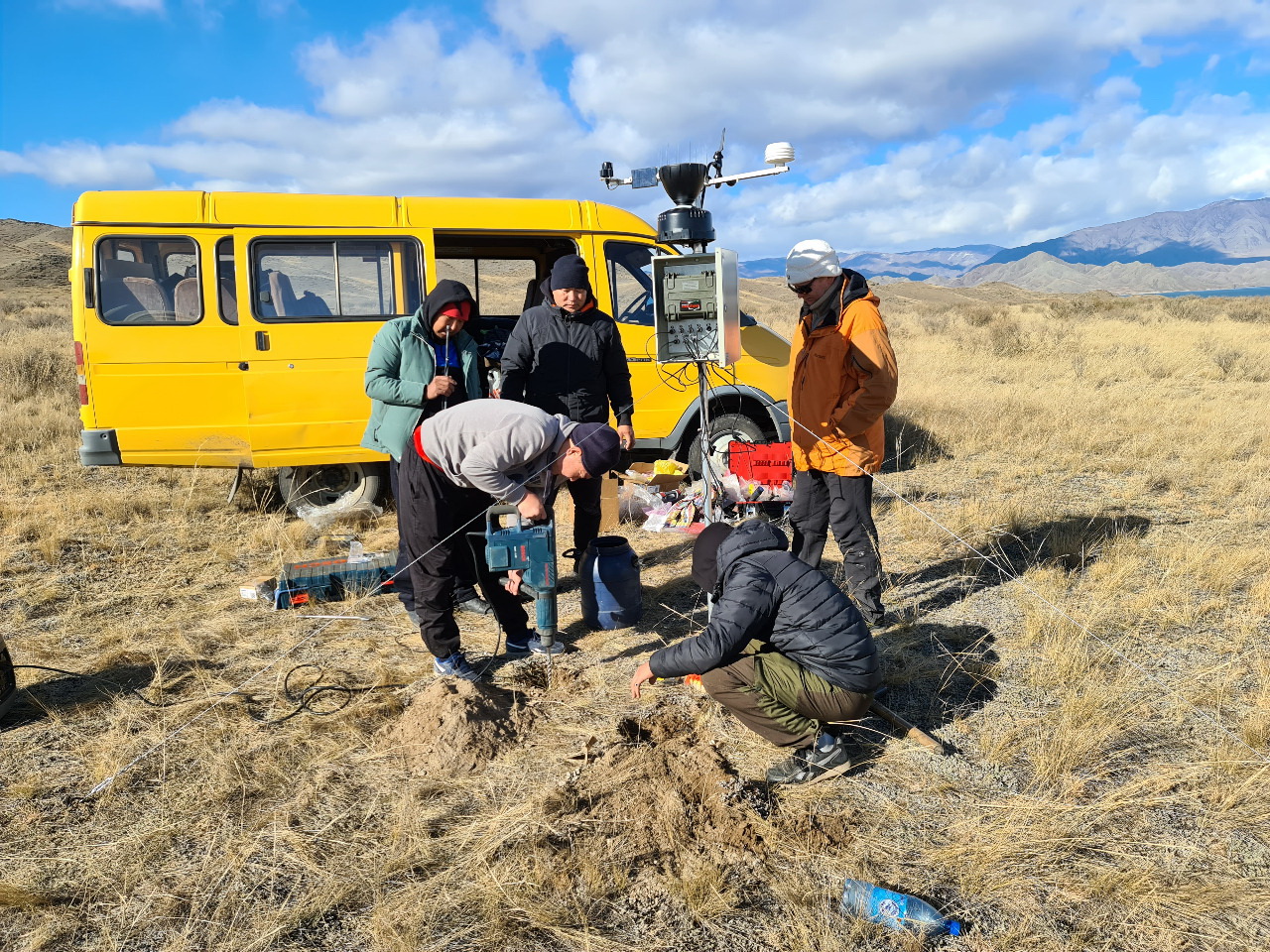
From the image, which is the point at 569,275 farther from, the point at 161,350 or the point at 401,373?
the point at 161,350

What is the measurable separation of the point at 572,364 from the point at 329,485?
2.96m

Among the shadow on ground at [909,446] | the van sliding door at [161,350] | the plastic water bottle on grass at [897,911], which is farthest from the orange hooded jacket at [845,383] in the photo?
the van sliding door at [161,350]

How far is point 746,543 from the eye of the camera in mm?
2773

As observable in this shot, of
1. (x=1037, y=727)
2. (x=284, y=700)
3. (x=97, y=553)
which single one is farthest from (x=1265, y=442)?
(x=97, y=553)

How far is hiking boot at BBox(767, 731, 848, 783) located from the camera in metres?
2.84

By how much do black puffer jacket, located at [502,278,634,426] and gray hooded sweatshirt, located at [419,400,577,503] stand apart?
114cm

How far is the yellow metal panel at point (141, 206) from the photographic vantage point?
Answer: 5.44 m

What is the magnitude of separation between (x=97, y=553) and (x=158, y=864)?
12.4 feet

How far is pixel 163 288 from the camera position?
18.5 feet

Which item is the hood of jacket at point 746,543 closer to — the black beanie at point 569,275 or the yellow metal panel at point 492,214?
the black beanie at point 569,275

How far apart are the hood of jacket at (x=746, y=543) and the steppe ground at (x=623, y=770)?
0.73m

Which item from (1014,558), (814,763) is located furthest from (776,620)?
(1014,558)

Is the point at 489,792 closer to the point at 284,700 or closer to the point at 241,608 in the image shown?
the point at 284,700

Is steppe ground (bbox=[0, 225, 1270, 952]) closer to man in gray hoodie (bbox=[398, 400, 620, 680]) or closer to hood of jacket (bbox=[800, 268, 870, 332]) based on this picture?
man in gray hoodie (bbox=[398, 400, 620, 680])
